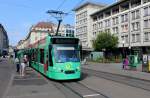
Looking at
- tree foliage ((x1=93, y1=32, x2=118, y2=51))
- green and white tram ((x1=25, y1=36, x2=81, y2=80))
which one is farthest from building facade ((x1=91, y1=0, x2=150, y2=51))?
green and white tram ((x1=25, y1=36, x2=81, y2=80))

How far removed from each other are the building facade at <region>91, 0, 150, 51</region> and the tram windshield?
4228cm

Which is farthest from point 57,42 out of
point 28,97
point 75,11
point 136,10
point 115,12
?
point 75,11

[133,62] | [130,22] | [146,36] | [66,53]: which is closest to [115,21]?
[130,22]

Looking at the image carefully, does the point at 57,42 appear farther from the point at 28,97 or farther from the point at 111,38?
the point at 111,38

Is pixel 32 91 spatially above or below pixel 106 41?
below

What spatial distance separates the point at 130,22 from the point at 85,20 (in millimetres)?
33579

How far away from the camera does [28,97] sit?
40.7ft

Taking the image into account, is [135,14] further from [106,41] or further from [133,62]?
[133,62]

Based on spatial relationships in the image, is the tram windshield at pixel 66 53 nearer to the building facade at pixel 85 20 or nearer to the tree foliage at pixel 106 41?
the tree foliage at pixel 106 41

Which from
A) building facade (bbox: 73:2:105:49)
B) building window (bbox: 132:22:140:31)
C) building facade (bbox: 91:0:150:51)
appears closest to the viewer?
building facade (bbox: 91:0:150:51)

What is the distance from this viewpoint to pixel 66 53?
61.8 ft

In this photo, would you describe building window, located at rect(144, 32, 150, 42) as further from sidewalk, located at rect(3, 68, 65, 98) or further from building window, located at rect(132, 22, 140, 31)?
sidewalk, located at rect(3, 68, 65, 98)

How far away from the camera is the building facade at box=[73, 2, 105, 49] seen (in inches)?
4107

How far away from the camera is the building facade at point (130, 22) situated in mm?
68625
